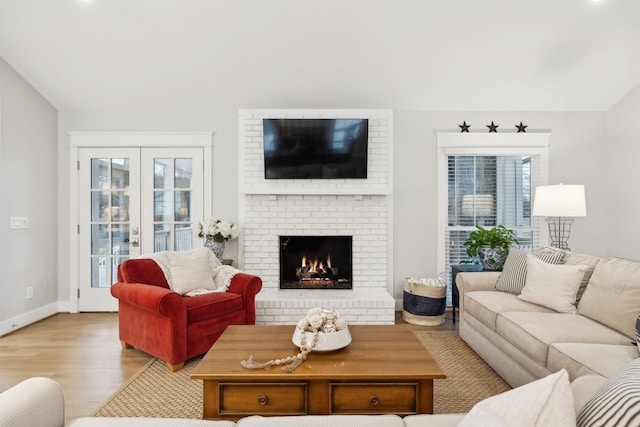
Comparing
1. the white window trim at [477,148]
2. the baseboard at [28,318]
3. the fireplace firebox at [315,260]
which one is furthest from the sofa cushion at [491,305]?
the baseboard at [28,318]

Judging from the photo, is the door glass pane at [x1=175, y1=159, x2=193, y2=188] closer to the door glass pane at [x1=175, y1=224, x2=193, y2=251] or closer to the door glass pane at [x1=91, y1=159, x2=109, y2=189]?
the door glass pane at [x1=175, y1=224, x2=193, y2=251]

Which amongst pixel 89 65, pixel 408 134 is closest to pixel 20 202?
pixel 89 65

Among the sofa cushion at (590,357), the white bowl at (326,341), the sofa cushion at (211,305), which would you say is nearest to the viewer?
the sofa cushion at (590,357)

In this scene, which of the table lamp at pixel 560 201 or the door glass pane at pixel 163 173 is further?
the door glass pane at pixel 163 173

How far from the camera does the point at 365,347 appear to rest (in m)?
2.05

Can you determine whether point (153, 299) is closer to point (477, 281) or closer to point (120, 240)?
point (120, 240)

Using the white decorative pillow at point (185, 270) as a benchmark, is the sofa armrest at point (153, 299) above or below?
below

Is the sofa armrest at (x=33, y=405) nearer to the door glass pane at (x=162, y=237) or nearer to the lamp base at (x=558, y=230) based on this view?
the door glass pane at (x=162, y=237)

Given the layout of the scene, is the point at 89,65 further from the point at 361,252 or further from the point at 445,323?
the point at 445,323

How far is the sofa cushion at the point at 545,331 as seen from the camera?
2033 millimetres

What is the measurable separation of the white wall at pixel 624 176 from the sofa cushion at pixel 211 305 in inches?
164

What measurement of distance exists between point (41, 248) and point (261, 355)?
3420 mm

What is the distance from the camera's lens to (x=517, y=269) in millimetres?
2975

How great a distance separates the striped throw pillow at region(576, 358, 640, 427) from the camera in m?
0.77
